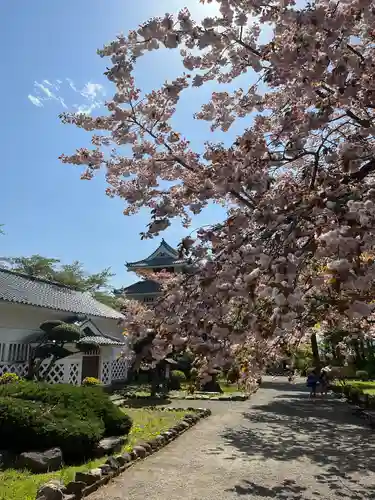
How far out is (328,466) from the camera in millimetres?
6719

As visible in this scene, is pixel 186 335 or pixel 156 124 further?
pixel 156 124

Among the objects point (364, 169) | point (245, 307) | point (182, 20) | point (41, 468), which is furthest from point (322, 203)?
point (41, 468)

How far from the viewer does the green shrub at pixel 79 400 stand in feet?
23.1

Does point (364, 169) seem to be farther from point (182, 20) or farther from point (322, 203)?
point (182, 20)

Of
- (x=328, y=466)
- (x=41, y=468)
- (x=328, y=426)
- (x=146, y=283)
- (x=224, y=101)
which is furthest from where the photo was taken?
(x=146, y=283)

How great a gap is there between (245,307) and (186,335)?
0.63 metres

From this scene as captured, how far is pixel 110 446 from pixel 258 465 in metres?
2.46

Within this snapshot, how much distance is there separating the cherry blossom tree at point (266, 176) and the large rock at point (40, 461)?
127 inches

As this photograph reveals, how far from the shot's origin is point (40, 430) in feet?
20.1

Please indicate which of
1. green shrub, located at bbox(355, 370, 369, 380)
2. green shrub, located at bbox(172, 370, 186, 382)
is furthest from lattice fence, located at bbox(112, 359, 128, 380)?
green shrub, located at bbox(355, 370, 369, 380)

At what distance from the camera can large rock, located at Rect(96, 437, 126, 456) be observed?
267 inches

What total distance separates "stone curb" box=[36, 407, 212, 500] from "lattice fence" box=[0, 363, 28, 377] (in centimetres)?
733

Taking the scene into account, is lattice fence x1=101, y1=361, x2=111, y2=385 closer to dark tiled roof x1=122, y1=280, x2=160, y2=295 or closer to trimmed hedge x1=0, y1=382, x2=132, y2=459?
dark tiled roof x1=122, y1=280, x2=160, y2=295

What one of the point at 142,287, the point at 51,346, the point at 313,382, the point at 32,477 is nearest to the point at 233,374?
the point at 32,477
